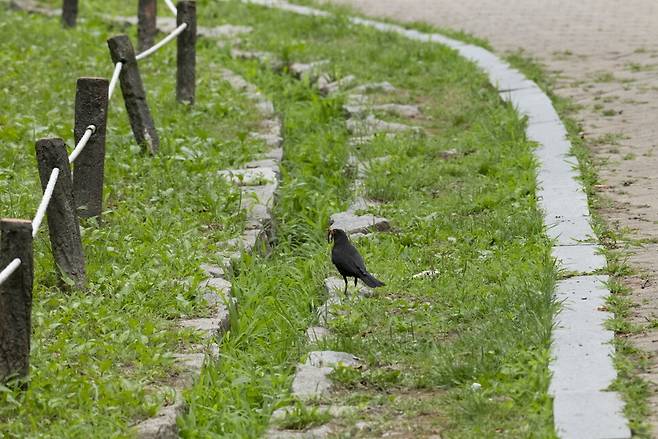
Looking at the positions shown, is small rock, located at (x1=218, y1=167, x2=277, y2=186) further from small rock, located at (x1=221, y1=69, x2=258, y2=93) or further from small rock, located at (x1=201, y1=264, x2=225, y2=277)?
small rock, located at (x1=221, y1=69, x2=258, y2=93)

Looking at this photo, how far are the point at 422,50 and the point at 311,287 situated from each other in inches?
208

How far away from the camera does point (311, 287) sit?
610 centimetres

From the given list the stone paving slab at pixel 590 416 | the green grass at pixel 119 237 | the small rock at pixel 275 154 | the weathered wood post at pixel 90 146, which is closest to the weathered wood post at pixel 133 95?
the green grass at pixel 119 237

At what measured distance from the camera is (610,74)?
9.85 meters

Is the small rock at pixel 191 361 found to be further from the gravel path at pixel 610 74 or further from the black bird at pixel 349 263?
the gravel path at pixel 610 74

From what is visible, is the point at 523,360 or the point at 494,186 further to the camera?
the point at 494,186

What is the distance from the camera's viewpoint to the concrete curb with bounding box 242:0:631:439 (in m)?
4.07

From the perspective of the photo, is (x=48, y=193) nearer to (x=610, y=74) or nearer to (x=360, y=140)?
(x=360, y=140)

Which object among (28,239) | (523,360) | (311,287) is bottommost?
(311,287)

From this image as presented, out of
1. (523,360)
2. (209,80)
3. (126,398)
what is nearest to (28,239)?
(126,398)

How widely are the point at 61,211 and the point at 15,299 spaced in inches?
40.2

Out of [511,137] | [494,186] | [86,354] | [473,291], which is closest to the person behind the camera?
[86,354]

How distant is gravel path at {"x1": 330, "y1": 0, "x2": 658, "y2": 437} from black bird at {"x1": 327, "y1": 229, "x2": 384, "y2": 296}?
3.84 ft

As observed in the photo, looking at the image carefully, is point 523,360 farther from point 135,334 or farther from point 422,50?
point 422,50
